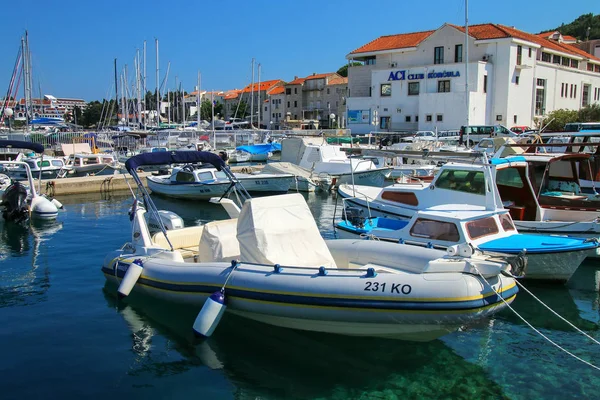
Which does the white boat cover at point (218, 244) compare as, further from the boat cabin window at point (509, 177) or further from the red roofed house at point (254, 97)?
the red roofed house at point (254, 97)

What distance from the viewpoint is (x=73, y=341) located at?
901 centimetres

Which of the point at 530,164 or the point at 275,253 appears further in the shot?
the point at 530,164

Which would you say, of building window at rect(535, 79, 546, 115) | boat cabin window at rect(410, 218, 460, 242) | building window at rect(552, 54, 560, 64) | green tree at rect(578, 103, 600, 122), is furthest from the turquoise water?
building window at rect(552, 54, 560, 64)

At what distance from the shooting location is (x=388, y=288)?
782 centimetres

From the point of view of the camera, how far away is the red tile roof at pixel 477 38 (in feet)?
180

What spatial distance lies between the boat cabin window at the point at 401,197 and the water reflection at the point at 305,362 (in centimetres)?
662

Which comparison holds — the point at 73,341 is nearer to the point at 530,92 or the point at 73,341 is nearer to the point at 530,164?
the point at 530,164

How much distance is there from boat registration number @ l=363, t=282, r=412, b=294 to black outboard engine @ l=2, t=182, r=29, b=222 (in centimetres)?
1613

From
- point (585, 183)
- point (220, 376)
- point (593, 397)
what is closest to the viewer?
point (593, 397)

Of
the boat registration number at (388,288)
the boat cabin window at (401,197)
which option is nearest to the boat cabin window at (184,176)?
the boat cabin window at (401,197)

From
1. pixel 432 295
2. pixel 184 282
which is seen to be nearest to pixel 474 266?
pixel 432 295

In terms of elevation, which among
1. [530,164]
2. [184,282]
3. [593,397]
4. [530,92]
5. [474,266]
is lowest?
[593,397]

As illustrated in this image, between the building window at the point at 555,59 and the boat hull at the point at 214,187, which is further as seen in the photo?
the building window at the point at 555,59

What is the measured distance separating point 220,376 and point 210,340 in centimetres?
119
